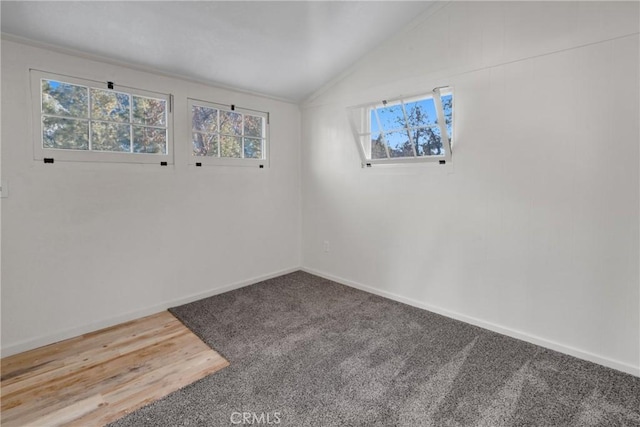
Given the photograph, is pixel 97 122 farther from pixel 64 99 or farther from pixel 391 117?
pixel 391 117

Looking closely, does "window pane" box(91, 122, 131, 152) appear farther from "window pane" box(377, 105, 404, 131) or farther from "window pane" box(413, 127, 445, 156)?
"window pane" box(413, 127, 445, 156)

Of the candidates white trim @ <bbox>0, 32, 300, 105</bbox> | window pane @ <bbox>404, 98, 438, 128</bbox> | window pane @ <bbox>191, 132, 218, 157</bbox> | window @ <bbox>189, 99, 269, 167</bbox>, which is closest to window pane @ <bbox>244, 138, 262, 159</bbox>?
window @ <bbox>189, 99, 269, 167</bbox>

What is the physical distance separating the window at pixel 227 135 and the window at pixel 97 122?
0.27 m

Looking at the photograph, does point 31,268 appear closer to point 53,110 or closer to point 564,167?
point 53,110

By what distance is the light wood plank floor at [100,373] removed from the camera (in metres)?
1.62

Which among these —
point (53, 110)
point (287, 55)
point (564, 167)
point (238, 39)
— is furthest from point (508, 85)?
point (53, 110)

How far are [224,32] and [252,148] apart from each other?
1231 mm

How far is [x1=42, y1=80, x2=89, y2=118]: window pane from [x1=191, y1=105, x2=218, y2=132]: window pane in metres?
0.81

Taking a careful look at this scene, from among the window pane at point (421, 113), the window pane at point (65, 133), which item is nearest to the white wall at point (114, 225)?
the window pane at point (65, 133)

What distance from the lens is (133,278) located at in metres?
2.64

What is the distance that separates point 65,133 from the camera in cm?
231

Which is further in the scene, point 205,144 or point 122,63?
point 205,144

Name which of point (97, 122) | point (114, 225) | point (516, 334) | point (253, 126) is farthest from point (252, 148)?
point (516, 334)

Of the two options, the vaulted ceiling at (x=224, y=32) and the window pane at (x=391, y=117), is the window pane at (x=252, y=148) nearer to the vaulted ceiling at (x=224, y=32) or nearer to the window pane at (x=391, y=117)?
the vaulted ceiling at (x=224, y=32)
